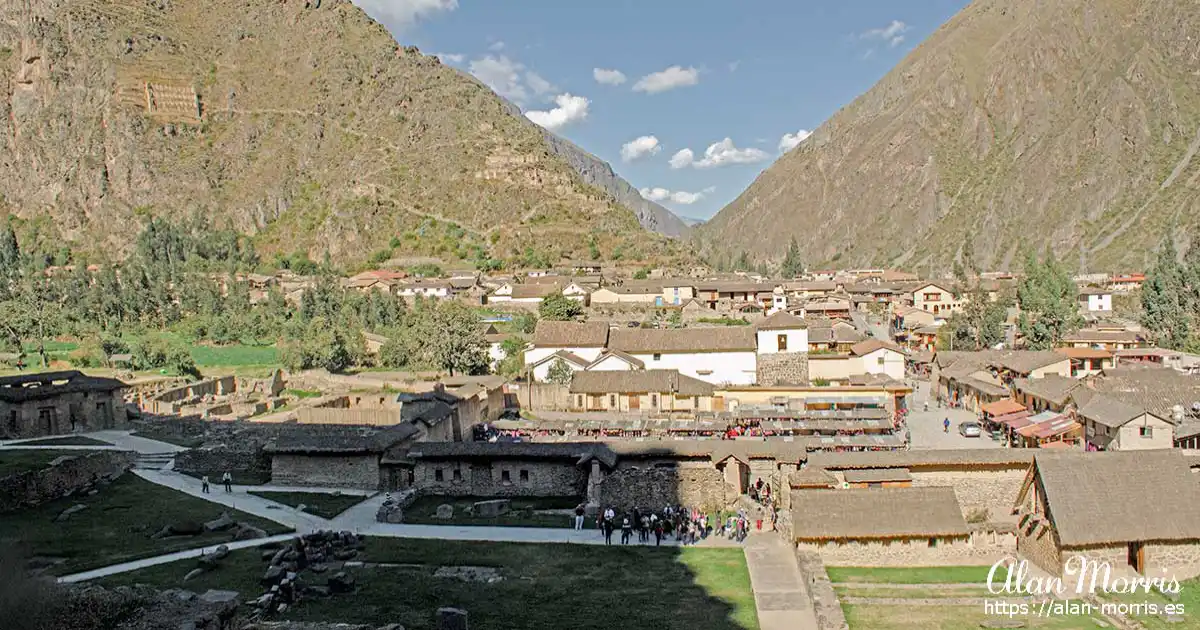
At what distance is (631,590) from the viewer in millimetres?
20969

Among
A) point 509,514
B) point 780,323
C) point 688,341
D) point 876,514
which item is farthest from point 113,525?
point 780,323

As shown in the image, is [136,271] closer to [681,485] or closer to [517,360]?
[517,360]

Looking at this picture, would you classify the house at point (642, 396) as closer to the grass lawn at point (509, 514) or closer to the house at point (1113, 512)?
the grass lawn at point (509, 514)

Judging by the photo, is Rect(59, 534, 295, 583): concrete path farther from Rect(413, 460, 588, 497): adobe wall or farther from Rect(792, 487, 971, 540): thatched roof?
Rect(792, 487, 971, 540): thatched roof

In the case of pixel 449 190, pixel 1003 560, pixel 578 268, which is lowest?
pixel 1003 560

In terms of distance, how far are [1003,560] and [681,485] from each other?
982 centimetres

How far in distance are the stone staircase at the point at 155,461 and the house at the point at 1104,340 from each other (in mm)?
58307

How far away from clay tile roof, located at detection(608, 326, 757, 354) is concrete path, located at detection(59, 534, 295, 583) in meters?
31.9

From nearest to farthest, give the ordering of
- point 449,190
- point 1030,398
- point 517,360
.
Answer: point 1030,398 < point 517,360 < point 449,190

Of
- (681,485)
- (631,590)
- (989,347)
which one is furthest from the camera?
(989,347)

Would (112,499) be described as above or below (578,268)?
below

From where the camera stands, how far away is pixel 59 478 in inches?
1151

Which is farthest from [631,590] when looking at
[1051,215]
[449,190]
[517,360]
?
[1051,215]

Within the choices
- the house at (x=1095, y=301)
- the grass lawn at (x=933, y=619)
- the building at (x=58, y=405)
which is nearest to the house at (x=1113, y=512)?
the grass lawn at (x=933, y=619)
